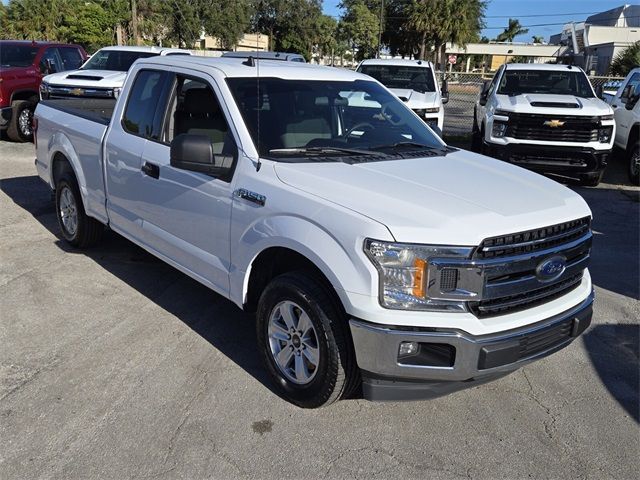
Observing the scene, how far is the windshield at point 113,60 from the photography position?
520 inches

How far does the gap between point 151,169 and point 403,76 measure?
9134 millimetres

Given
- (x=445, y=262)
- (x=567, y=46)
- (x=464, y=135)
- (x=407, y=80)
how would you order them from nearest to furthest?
(x=445, y=262) < (x=407, y=80) < (x=464, y=135) < (x=567, y=46)

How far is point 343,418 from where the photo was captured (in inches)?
134

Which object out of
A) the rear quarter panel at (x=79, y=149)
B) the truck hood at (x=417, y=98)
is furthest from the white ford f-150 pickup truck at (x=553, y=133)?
the rear quarter panel at (x=79, y=149)

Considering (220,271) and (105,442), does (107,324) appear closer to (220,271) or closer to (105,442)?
(220,271)

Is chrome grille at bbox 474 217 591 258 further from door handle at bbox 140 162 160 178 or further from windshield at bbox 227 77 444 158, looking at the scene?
door handle at bbox 140 162 160 178

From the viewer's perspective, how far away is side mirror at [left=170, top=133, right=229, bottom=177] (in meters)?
3.60

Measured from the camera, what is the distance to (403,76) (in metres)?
12.6

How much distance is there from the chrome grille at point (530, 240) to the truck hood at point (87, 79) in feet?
35.1

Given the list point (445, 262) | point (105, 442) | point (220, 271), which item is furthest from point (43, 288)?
point (445, 262)

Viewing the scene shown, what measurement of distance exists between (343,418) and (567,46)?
191 ft

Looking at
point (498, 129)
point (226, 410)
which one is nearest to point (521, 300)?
point (226, 410)

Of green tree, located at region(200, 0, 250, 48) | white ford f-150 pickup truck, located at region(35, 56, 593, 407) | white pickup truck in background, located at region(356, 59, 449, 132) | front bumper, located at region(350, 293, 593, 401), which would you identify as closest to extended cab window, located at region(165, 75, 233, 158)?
white ford f-150 pickup truck, located at region(35, 56, 593, 407)

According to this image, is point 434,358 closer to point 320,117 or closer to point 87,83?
point 320,117
